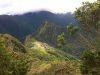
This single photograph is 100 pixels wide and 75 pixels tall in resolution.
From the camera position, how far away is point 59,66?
7100 cm

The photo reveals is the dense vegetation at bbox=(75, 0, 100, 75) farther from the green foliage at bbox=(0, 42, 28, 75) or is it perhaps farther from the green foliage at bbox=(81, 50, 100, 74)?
the green foliage at bbox=(0, 42, 28, 75)

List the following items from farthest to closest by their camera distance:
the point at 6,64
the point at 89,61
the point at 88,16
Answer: the point at 88,16, the point at 89,61, the point at 6,64

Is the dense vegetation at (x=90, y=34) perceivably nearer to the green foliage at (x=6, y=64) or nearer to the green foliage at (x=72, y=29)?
the green foliage at (x=72, y=29)

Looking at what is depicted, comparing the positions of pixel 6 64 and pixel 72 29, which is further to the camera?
pixel 72 29

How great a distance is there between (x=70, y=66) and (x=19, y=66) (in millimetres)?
17873

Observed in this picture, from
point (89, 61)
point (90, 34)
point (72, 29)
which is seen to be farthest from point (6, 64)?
point (90, 34)

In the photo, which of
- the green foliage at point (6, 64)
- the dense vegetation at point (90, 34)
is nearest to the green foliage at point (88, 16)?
the dense vegetation at point (90, 34)

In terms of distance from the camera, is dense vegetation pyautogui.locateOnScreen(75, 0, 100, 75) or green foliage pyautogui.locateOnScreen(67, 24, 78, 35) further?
green foliage pyautogui.locateOnScreen(67, 24, 78, 35)

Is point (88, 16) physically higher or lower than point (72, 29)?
higher

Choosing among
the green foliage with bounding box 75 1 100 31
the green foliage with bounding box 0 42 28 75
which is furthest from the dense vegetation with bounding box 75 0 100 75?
the green foliage with bounding box 0 42 28 75

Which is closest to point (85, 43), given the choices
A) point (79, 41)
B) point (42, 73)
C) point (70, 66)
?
point (79, 41)

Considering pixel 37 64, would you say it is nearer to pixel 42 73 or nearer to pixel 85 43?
pixel 42 73

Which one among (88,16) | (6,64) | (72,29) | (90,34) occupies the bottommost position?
(6,64)

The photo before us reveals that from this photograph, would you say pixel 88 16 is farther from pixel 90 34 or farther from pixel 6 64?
pixel 6 64
